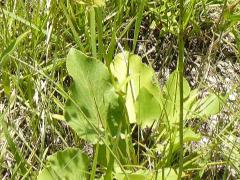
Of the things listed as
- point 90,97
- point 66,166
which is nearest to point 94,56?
point 90,97

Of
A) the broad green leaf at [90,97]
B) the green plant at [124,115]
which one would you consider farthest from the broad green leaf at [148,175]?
the broad green leaf at [90,97]

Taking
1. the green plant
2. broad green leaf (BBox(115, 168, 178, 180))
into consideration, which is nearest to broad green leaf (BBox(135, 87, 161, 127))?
the green plant

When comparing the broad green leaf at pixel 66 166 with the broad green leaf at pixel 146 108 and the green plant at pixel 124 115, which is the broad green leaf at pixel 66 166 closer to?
the green plant at pixel 124 115

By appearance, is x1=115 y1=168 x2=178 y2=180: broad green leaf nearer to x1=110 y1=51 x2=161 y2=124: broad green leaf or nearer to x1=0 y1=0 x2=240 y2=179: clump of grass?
x1=0 y1=0 x2=240 y2=179: clump of grass

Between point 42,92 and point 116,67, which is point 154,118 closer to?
point 116,67

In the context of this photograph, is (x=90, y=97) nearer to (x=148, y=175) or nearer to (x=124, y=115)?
(x=124, y=115)

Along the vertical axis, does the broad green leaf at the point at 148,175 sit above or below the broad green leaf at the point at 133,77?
below

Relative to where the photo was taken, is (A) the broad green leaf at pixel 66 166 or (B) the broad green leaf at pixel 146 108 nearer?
(A) the broad green leaf at pixel 66 166
